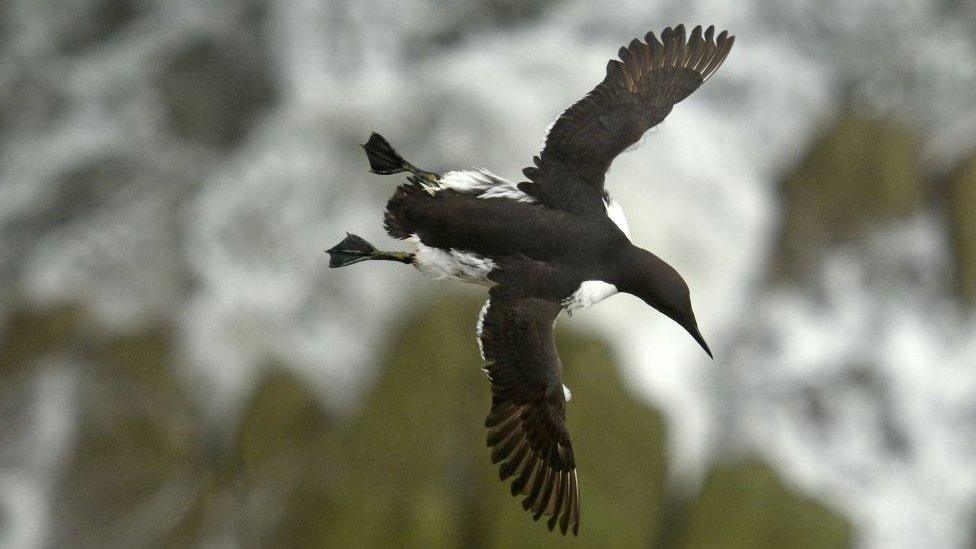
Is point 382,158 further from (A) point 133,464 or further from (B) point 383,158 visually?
(A) point 133,464

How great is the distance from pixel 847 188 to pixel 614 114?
3148 mm

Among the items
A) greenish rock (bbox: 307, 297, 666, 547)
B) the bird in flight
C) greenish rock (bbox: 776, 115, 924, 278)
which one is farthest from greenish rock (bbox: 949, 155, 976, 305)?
the bird in flight

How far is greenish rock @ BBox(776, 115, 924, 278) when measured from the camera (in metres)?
6.91

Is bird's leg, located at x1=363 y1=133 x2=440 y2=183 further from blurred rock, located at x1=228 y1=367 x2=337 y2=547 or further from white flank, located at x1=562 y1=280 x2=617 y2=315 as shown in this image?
blurred rock, located at x1=228 y1=367 x2=337 y2=547

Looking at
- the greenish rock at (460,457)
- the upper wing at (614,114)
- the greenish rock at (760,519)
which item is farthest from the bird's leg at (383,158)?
the greenish rock at (760,519)

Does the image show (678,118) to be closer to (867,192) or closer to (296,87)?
(867,192)

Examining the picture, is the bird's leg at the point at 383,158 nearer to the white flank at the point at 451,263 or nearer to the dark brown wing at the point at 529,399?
the white flank at the point at 451,263

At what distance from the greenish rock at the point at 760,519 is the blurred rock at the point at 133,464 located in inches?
104

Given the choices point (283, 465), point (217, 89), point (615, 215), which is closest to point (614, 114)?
point (615, 215)

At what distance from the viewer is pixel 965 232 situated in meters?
6.76

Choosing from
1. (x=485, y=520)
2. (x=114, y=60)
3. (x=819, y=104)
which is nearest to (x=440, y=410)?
(x=485, y=520)

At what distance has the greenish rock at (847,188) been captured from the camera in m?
6.91

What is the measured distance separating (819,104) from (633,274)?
401cm

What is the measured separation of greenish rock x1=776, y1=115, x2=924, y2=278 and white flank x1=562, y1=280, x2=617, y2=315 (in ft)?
11.1
